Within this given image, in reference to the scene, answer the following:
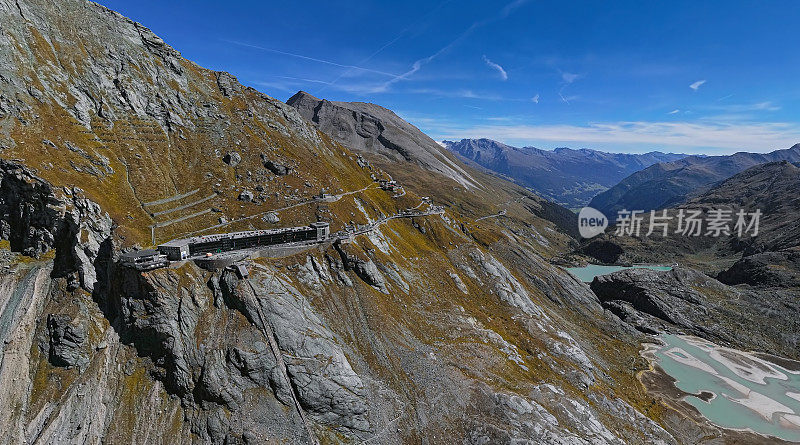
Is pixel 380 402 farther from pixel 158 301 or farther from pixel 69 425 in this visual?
pixel 69 425

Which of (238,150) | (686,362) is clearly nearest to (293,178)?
(238,150)

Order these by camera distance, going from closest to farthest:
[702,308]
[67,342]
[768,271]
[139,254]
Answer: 1. [67,342]
2. [139,254]
3. [702,308]
4. [768,271]

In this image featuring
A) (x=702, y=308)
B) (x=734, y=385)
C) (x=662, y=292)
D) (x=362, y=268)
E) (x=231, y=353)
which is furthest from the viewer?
(x=662, y=292)

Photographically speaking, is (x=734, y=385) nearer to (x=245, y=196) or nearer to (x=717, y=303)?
(x=717, y=303)

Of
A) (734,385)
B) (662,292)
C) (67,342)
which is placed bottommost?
(734,385)

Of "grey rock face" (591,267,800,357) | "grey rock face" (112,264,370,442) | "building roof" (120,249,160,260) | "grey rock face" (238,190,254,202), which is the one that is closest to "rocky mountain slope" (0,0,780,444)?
"grey rock face" (112,264,370,442)

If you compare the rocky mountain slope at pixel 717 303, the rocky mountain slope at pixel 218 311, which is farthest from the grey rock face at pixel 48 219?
the rocky mountain slope at pixel 717 303

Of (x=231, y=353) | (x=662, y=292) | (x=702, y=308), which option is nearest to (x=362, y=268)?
(x=231, y=353)
